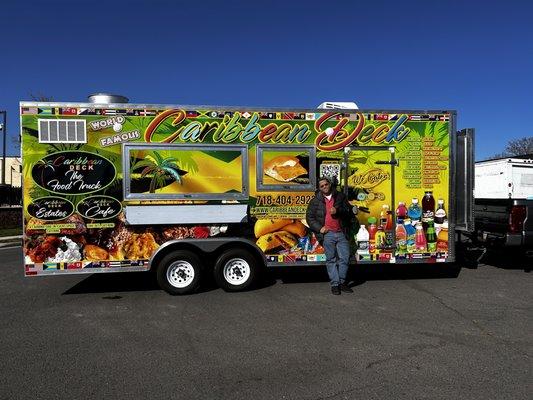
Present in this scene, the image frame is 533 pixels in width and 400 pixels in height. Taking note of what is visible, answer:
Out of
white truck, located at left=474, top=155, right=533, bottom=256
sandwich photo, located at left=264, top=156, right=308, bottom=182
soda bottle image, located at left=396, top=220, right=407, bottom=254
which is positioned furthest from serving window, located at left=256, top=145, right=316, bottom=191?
white truck, located at left=474, top=155, right=533, bottom=256

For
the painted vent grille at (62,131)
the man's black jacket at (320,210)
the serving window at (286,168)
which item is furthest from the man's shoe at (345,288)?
the painted vent grille at (62,131)

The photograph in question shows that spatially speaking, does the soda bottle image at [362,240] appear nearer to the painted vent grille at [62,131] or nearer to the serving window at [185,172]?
the serving window at [185,172]

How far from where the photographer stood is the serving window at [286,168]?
731 centimetres

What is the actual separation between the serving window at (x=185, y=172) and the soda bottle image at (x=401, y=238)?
2.47 m

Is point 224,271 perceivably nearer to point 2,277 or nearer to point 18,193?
point 2,277

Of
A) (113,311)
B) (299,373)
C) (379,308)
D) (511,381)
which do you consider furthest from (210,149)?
(511,381)

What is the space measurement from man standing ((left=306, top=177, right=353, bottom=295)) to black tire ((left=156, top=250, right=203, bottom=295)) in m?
1.80

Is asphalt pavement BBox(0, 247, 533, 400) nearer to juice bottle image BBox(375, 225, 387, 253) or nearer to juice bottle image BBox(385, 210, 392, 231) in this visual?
juice bottle image BBox(375, 225, 387, 253)

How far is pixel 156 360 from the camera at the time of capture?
4684 mm

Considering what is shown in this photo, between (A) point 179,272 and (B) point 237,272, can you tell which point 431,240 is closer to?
(B) point 237,272

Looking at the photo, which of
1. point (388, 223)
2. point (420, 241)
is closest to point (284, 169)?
point (388, 223)

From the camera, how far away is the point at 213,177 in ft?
23.6

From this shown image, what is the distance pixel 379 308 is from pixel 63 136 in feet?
16.0

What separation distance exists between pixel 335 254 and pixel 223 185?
1.95 metres
